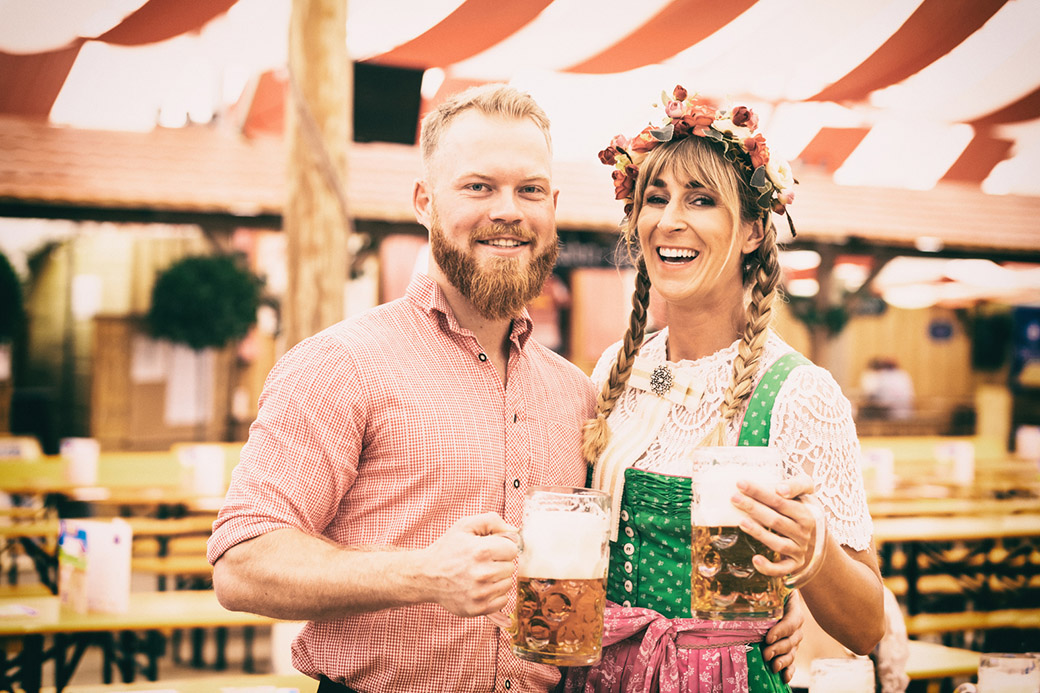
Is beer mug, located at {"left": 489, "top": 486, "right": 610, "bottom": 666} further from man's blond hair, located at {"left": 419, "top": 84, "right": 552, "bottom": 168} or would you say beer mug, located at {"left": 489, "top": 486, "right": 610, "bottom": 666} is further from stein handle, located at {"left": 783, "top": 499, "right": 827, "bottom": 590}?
man's blond hair, located at {"left": 419, "top": 84, "right": 552, "bottom": 168}

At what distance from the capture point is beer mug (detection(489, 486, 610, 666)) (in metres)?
1.20

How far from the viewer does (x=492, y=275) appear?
155 centimetres

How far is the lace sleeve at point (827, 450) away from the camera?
1425mm

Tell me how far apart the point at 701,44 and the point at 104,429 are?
8570mm

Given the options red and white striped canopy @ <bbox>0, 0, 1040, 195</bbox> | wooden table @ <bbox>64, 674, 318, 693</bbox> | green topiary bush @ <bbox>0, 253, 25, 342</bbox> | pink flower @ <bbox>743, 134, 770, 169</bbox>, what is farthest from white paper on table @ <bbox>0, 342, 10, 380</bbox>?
pink flower @ <bbox>743, 134, 770, 169</bbox>

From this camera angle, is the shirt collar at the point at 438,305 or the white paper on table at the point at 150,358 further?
the white paper on table at the point at 150,358

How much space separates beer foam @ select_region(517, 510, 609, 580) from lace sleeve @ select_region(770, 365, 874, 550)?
0.43 metres

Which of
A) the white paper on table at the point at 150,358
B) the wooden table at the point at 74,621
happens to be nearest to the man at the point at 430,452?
the wooden table at the point at 74,621

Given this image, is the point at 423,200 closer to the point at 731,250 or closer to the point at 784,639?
the point at 731,250

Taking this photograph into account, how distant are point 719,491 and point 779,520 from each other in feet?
0.28

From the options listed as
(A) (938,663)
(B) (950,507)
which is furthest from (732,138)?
(B) (950,507)

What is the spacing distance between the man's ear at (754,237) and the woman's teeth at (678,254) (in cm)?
13

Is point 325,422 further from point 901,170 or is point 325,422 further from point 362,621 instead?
point 901,170

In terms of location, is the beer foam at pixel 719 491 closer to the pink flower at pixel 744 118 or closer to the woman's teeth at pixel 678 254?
the woman's teeth at pixel 678 254
